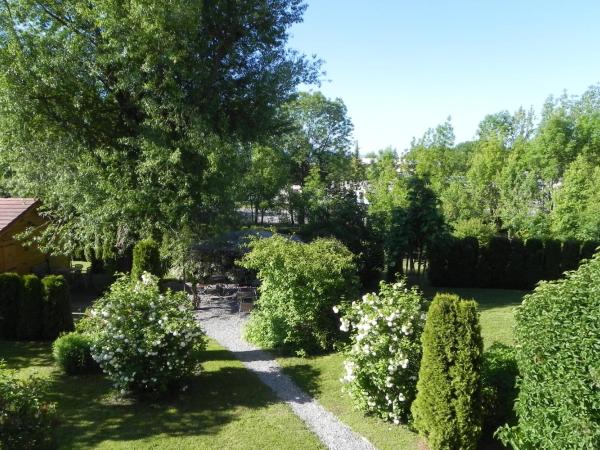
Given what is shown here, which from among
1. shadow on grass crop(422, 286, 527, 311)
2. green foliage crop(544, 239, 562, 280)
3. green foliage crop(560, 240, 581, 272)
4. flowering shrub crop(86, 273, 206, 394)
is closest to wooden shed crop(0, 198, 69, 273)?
flowering shrub crop(86, 273, 206, 394)

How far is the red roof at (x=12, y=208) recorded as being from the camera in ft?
58.1

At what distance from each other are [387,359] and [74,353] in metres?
6.70

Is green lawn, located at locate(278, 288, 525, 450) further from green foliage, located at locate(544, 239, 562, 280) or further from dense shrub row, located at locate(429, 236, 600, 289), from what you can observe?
green foliage, located at locate(544, 239, 562, 280)

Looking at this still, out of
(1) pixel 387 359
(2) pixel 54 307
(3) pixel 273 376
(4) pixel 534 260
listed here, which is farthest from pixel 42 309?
(4) pixel 534 260

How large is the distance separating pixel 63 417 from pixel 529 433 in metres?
7.41

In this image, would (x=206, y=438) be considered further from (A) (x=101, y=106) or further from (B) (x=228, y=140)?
(A) (x=101, y=106)

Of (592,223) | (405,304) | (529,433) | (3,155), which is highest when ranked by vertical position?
(3,155)

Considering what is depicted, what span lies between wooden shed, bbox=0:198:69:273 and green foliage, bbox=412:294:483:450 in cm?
1603

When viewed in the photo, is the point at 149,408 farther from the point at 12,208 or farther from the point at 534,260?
the point at 534,260

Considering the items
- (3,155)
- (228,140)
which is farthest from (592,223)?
(3,155)

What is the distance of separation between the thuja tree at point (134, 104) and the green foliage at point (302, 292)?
431 centimetres

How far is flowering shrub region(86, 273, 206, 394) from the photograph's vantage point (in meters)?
8.55

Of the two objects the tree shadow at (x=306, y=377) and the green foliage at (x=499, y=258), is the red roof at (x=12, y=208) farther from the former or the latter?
the green foliage at (x=499, y=258)

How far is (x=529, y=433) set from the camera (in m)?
5.81
